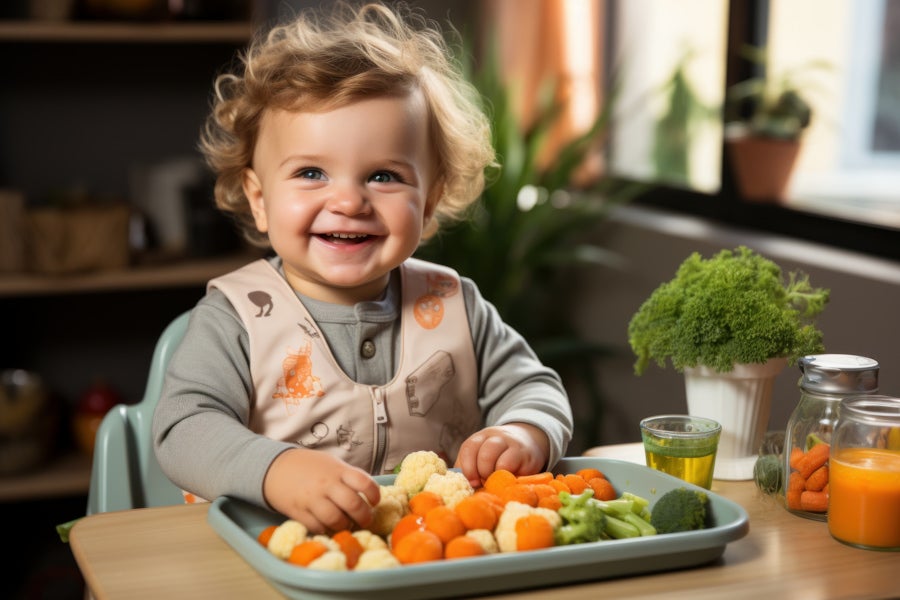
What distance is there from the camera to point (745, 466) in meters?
1.36

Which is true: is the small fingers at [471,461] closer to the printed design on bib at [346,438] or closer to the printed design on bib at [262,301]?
the printed design on bib at [346,438]

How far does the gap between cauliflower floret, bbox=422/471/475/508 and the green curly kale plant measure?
0.35 meters

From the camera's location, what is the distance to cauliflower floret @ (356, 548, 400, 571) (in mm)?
963

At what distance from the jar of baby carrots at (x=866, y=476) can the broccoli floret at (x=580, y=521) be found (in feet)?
0.76

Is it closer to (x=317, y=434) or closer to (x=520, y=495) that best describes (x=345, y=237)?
(x=317, y=434)

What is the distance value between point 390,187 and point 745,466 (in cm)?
54

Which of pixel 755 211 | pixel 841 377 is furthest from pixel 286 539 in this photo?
pixel 755 211

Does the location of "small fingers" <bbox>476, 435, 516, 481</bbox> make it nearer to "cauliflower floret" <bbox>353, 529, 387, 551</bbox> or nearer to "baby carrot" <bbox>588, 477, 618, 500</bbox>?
"baby carrot" <bbox>588, 477, 618, 500</bbox>

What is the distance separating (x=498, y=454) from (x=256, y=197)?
0.53 m

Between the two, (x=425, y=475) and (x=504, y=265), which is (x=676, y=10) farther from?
(x=425, y=475)

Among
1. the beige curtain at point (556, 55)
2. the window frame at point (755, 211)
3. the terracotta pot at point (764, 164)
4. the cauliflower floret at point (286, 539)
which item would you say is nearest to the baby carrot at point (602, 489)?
the cauliflower floret at point (286, 539)

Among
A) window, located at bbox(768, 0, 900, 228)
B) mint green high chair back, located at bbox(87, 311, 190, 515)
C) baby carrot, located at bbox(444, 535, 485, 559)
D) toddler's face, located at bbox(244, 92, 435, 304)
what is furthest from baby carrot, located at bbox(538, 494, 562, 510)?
window, located at bbox(768, 0, 900, 228)

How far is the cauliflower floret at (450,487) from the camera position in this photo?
112 cm

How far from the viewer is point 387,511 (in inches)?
43.1
